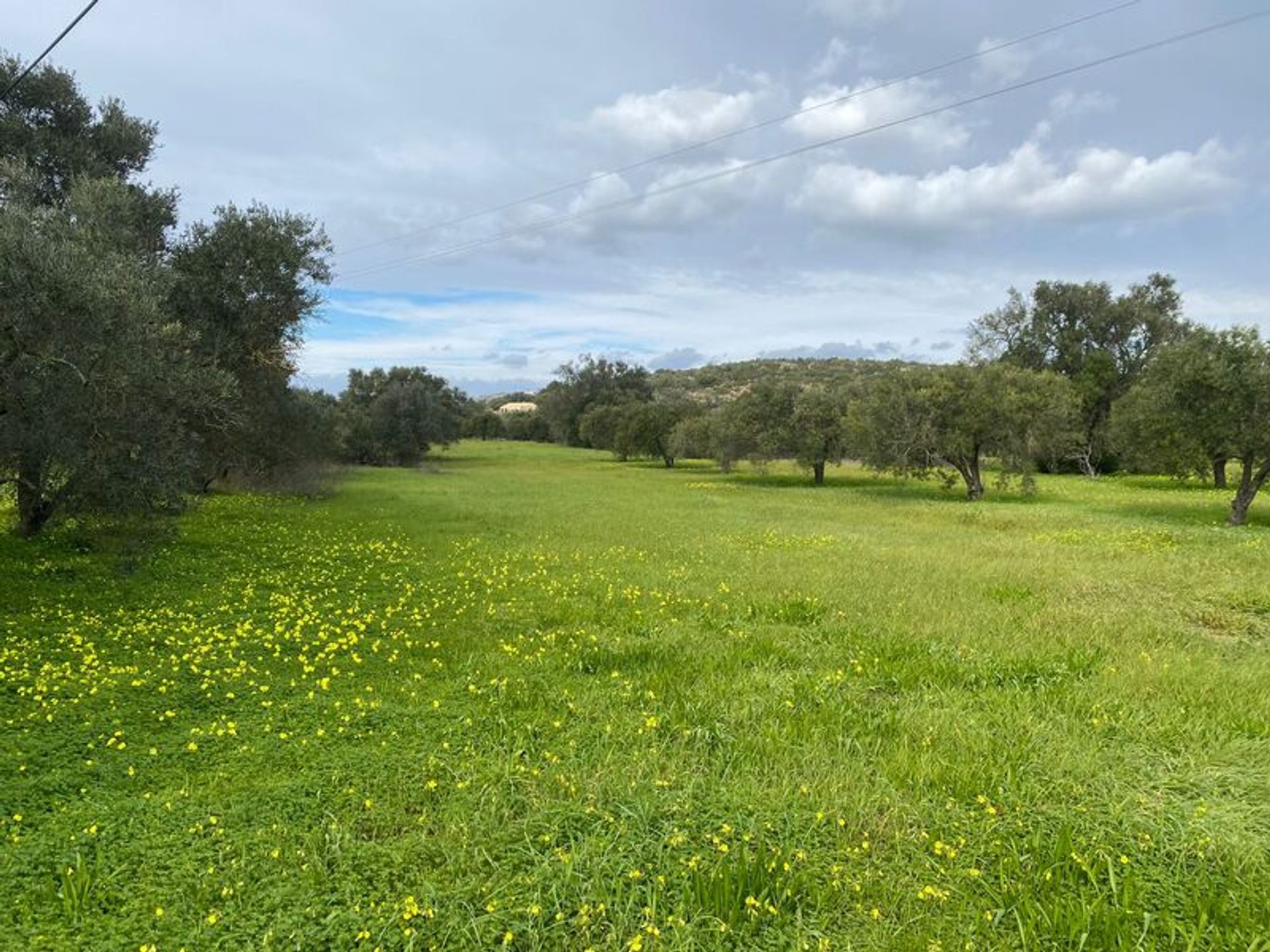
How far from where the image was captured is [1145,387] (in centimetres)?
2806

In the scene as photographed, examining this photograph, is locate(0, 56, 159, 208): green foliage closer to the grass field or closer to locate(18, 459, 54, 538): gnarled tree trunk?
locate(18, 459, 54, 538): gnarled tree trunk

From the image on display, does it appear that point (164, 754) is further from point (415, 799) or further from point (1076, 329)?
point (1076, 329)

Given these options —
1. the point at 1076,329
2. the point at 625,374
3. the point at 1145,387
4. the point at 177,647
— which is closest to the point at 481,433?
the point at 625,374

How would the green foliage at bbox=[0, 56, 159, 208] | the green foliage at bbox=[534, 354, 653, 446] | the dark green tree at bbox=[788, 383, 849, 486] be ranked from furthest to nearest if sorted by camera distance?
the green foliage at bbox=[534, 354, 653, 446] → the dark green tree at bbox=[788, 383, 849, 486] → the green foliage at bbox=[0, 56, 159, 208]

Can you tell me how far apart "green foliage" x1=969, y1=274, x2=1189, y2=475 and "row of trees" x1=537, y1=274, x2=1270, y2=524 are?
4.9 inches

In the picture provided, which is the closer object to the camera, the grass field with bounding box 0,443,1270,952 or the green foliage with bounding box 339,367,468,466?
the grass field with bounding box 0,443,1270,952

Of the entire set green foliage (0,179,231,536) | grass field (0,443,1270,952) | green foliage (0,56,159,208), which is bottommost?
grass field (0,443,1270,952)

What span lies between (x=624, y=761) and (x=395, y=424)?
61251 millimetres

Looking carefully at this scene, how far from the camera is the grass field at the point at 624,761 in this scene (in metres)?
4.30

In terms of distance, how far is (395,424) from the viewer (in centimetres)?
6266

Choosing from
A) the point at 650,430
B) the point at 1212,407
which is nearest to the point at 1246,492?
the point at 1212,407

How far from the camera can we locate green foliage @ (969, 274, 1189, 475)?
5997 cm

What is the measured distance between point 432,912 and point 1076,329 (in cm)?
7699

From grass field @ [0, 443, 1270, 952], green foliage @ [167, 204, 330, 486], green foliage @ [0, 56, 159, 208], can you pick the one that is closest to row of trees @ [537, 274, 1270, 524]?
grass field @ [0, 443, 1270, 952]
